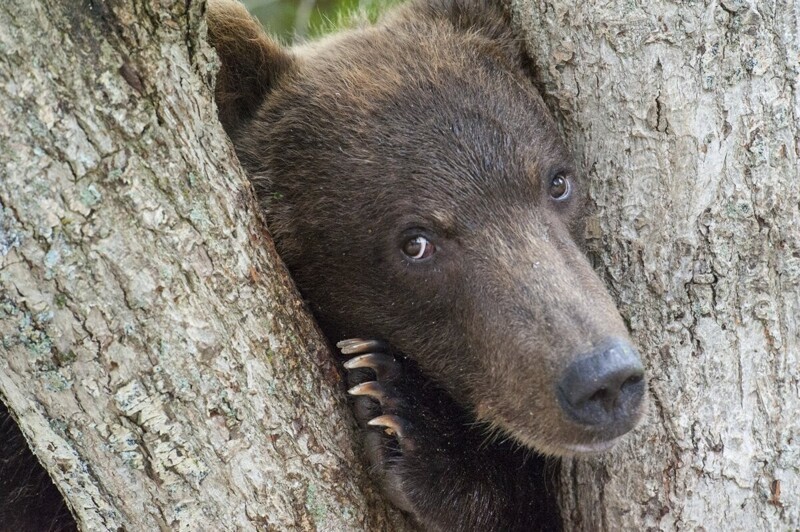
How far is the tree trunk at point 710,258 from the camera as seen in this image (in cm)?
338

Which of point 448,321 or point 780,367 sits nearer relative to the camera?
point 780,367

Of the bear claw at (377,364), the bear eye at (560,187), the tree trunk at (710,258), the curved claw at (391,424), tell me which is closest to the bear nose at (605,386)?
the tree trunk at (710,258)

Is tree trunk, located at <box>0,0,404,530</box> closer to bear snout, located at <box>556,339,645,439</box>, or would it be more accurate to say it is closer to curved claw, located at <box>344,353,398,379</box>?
curved claw, located at <box>344,353,398,379</box>

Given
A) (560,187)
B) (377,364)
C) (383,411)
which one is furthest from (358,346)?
(560,187)

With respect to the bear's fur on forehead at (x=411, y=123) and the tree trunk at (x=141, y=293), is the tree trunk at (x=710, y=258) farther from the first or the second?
the tree trunk at (x=141, y=293)

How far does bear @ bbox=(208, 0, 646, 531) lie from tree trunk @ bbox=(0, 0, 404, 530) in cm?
59

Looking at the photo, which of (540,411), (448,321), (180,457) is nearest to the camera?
(180,457)

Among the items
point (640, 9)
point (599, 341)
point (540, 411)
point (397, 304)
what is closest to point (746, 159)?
point (640, 9)

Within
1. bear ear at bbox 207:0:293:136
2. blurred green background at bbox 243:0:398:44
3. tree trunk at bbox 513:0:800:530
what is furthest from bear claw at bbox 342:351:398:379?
blurred green background at bbox 243:0:398:44

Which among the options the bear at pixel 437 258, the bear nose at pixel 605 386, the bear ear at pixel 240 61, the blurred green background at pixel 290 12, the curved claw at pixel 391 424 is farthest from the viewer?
the blurred green background at pixel 290 12

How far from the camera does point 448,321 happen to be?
3703 mm

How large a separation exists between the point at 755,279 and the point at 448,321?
1218 millimetres

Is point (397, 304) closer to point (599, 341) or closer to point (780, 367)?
point (599, 341)

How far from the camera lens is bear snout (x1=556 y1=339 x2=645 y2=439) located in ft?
10.0
